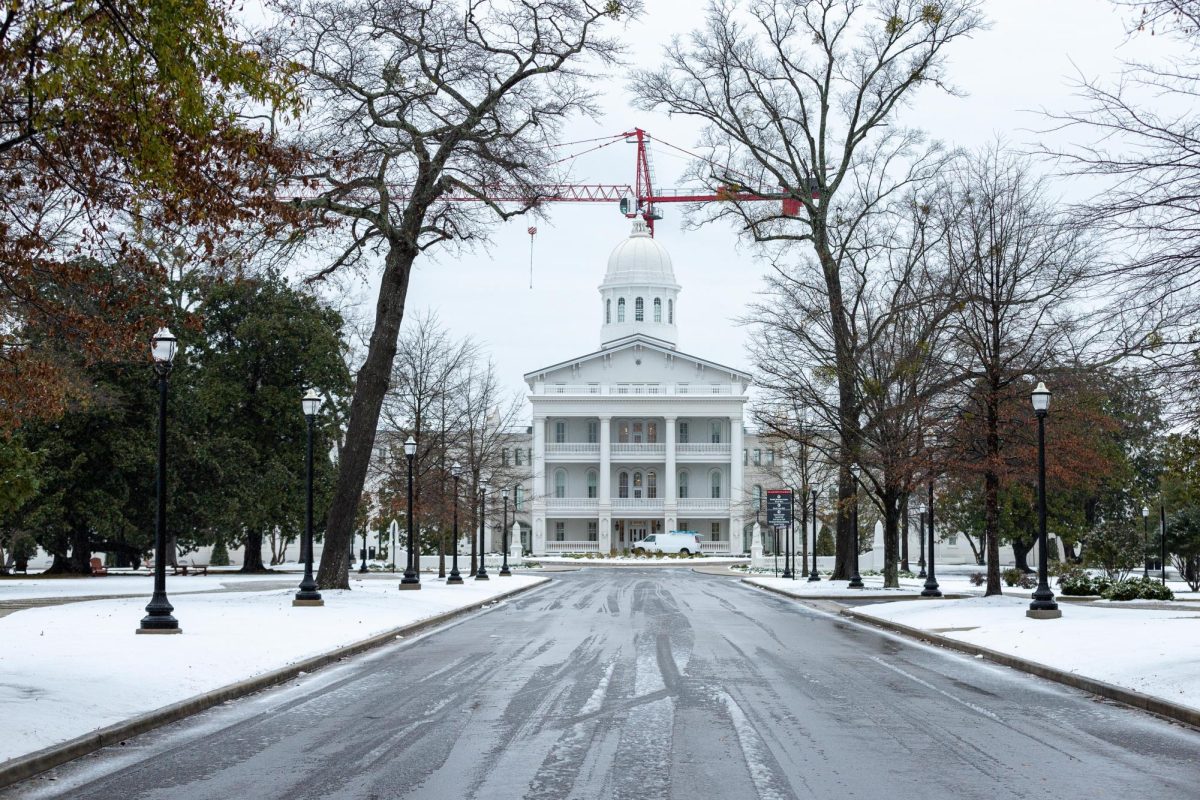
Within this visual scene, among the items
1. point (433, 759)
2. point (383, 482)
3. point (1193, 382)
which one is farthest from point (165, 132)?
point (383, 482)

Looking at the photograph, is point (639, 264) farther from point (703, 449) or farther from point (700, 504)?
point (700, 504)

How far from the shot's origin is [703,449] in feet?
305

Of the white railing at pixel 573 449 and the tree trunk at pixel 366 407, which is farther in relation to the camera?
the white railing at pixel 573 449

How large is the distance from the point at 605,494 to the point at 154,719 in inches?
3110

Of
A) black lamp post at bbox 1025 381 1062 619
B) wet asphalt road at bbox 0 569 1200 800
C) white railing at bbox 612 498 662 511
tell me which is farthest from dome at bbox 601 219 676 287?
wet asphalt road at bbox 0 569 1200 800

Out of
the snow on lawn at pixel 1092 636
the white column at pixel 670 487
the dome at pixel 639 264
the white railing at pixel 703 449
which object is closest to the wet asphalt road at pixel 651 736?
the snow on lawn at pixel 1092 636

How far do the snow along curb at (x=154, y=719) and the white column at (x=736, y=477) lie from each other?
233ft

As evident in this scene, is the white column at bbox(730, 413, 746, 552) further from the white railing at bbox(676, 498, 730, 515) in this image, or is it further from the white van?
the white van

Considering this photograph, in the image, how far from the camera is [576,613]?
90.3ft

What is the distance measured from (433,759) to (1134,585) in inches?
894

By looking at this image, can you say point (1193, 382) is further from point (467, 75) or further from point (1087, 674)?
point (467, 75)

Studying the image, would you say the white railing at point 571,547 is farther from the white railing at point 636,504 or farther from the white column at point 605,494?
the white railing at point 636,504

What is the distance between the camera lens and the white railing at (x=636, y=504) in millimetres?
90938

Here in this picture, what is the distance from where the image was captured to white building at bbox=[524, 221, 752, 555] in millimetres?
90188
